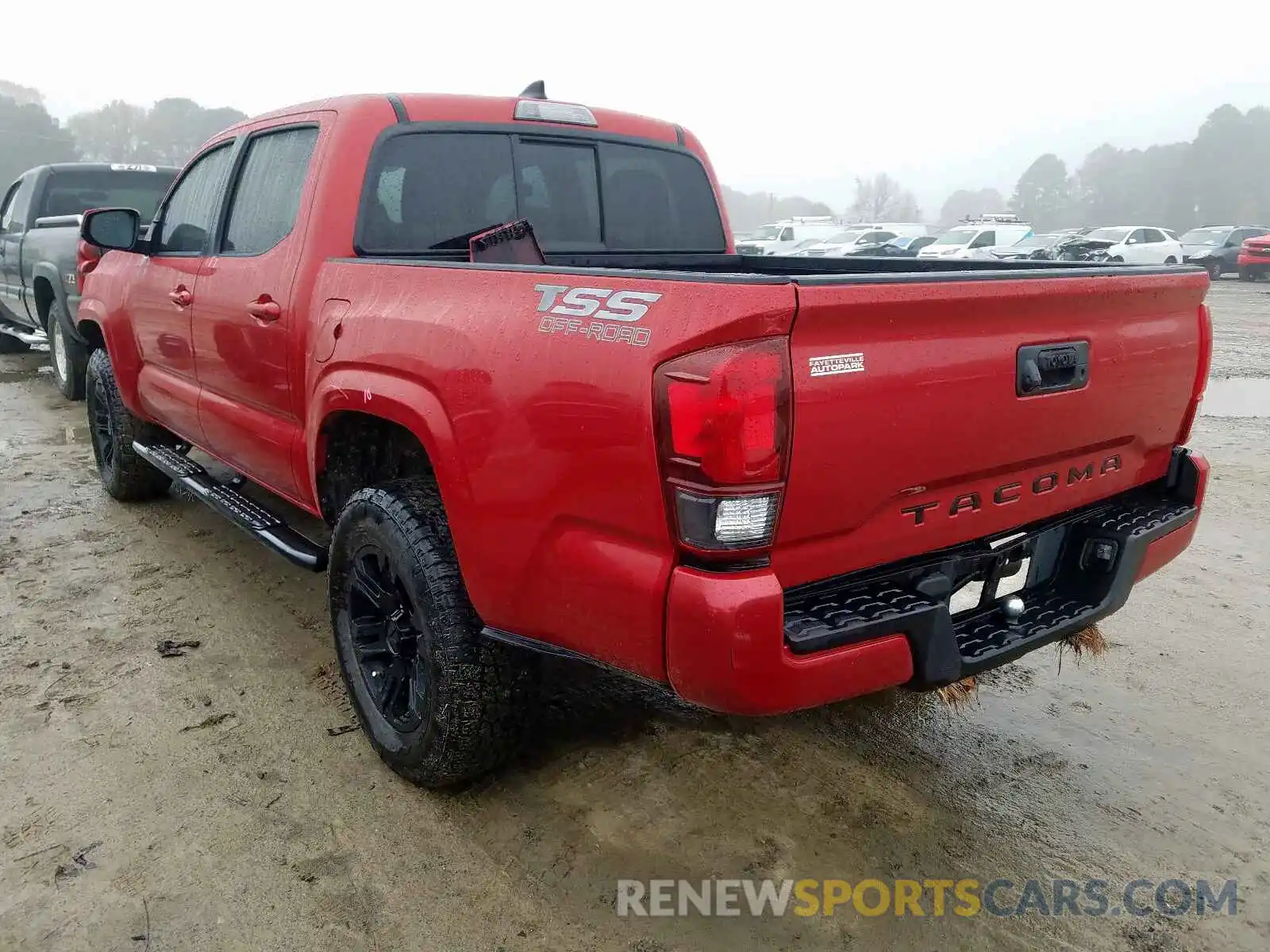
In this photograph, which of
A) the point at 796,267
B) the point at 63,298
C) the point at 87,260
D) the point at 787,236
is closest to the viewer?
the point at 796,267

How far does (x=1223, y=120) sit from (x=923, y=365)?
336ft

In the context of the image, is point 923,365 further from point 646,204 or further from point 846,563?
point 646,204

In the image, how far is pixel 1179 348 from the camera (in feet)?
8.79

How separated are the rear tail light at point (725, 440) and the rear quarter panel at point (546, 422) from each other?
0.13 ft

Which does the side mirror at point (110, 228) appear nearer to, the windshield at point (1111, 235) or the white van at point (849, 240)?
the windshield at point (1111, 235)

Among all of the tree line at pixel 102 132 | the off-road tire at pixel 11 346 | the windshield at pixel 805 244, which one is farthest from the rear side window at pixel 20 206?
the tree line at pixel 102 132

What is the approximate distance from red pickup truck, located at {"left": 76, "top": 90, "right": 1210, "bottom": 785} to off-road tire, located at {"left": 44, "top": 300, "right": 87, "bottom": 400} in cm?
491

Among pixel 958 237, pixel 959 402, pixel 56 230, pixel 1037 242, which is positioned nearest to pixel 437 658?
pixel 959 402

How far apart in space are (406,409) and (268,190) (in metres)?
1.56

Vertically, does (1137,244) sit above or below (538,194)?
below

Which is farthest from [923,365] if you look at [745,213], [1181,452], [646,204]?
[745,213]

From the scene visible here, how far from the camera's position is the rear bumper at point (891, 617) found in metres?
1.90

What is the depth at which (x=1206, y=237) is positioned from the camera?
29.4 metres

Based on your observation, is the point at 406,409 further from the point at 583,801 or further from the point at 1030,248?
the point at 1030,248
